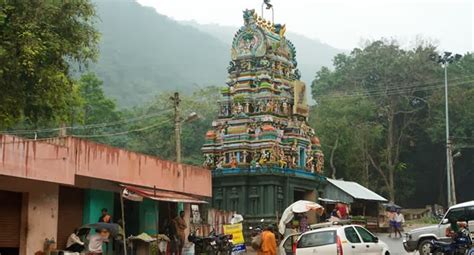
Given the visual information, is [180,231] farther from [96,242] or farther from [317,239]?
[96,242]

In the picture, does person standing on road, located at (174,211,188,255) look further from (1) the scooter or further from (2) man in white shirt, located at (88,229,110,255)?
(2) man in white shirt, located at (88,229,110,255)

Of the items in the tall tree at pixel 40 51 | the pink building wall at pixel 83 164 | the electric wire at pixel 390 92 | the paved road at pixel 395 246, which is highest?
the electric wire at pixel 390 92

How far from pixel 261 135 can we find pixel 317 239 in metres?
16.2

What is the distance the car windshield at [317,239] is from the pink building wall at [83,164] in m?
5.15

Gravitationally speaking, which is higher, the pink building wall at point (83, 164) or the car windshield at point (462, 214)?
the pink building wall at point (83, 164)

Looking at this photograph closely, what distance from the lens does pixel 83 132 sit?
50.9 meters

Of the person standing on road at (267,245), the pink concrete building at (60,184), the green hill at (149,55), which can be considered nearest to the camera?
the pink concrete building at (60,184)

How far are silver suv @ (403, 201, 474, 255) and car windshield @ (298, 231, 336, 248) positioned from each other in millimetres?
5780

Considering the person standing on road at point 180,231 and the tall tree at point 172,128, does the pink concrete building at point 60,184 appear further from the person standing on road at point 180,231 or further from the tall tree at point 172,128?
the tall tree at point 172,128

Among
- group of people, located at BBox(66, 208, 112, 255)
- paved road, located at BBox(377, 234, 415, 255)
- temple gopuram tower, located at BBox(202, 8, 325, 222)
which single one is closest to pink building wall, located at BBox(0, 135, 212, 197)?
group of people, located at BBox(66, 208, 112, 255)

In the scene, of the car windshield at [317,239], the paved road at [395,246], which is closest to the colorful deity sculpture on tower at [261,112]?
the paved road at [395,246]

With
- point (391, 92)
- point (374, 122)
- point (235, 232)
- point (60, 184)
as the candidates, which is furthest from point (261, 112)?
point (391, 92)

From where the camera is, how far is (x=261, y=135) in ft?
109

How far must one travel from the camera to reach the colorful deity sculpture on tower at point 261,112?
109ft
